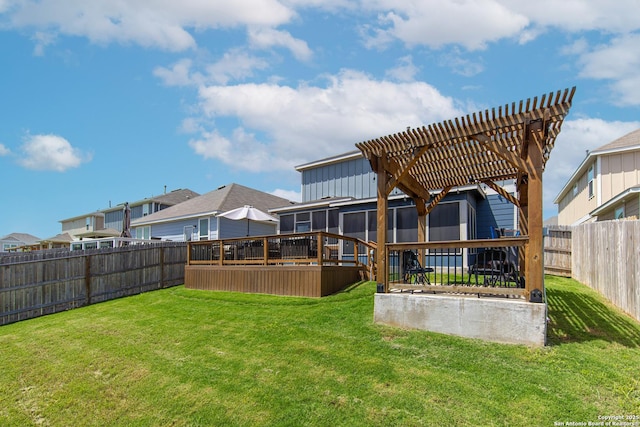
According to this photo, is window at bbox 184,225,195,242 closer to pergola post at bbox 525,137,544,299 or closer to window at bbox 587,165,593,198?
pergola post at bbox 525,137,544,299

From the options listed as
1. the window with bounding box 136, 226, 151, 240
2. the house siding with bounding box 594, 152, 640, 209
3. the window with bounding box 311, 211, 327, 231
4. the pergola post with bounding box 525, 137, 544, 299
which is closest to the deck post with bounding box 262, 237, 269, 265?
the window with bounding box 311, 211, 327, 231

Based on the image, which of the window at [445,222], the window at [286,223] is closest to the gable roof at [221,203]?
the window at [286,223]

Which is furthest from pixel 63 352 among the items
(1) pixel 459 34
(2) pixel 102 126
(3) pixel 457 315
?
(2) pixel 102 126

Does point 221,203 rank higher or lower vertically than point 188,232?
higher

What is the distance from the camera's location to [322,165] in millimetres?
18953

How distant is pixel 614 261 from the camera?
734 cm

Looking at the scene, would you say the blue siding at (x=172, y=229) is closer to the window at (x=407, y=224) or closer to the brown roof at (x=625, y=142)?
the window at (x=407, y=224)

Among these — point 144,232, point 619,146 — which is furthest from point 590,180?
point 144,232

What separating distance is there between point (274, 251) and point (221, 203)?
36.0ft

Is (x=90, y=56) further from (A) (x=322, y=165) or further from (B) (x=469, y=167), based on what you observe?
(B) (x=469, y=167)

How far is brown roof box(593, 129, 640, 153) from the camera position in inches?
570

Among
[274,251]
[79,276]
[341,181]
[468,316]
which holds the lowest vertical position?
[79,276]

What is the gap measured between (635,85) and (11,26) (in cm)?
2066

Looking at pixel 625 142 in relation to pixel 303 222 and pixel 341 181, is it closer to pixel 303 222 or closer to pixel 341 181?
pixel 341 181
